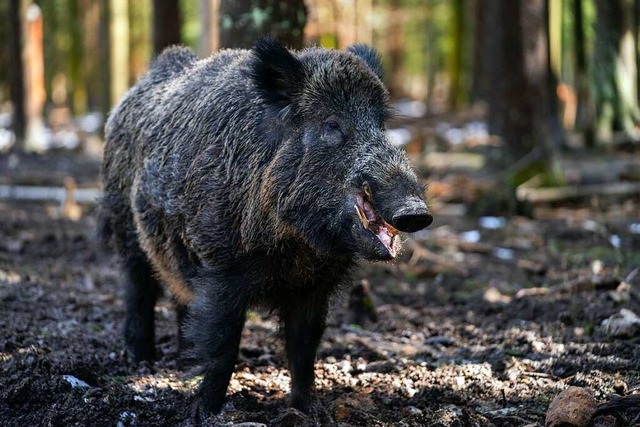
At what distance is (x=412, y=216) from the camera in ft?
12.0

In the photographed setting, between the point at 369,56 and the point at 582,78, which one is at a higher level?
Result: the point at 369,56

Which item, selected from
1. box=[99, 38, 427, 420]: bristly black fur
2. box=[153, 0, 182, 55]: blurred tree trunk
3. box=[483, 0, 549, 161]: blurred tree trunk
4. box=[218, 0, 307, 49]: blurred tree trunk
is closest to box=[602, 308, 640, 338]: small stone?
box=[99, 38, 427, 420]: bristly black fur

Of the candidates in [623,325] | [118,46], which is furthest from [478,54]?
[623,325]

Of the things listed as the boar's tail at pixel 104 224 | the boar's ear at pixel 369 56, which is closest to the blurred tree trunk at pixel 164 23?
the boar's tail at pixel 104 224

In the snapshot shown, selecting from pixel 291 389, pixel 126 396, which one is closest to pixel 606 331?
pixel 291 389

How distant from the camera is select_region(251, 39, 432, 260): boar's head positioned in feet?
13.3

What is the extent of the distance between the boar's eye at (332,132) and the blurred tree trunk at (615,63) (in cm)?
1407

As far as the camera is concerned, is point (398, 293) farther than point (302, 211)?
Yes

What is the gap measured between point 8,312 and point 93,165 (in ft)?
41.2

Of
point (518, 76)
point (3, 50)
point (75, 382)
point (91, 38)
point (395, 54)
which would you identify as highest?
point (91, 38)

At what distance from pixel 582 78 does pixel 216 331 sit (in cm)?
1711

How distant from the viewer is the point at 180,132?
5223mm

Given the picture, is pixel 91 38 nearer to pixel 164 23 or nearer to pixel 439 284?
pixel 164 23

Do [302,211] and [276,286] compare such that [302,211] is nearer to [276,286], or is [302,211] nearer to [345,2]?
[276,286]
